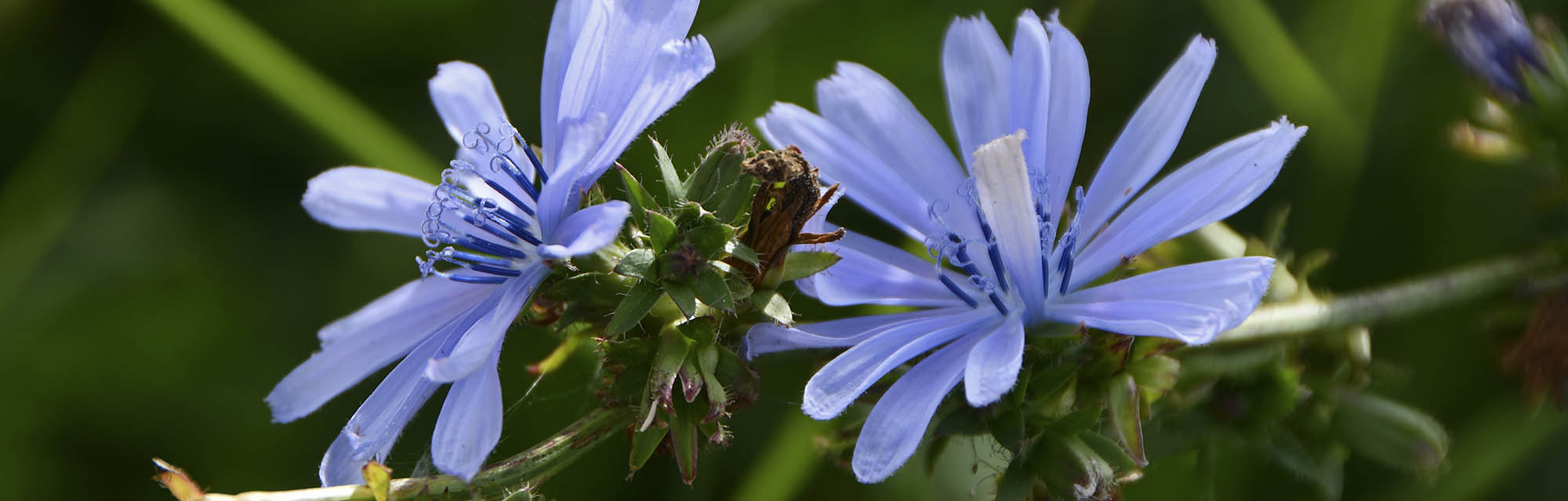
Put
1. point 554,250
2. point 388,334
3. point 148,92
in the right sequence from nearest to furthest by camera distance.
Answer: point 554,250
point 388,334
point 148,92

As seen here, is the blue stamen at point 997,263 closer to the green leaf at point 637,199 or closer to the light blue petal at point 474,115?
the green leaf at point 637,199

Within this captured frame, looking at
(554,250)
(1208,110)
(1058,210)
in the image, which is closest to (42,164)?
(554,250)

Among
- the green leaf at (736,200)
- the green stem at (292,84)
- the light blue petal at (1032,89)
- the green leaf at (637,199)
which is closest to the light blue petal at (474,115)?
the green leaf at (637,199)

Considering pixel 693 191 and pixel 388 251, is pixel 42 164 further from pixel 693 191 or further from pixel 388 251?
pixel 693 191

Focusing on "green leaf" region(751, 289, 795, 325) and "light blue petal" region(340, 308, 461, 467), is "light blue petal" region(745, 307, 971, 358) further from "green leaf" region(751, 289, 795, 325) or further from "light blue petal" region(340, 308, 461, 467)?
"light blue petal" region(340, 308, 461, 467)

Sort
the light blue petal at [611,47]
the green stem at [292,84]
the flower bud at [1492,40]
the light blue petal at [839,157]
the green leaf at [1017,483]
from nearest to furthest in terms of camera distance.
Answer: the light blue petal at [611,47]
the green leaf at [1017,483]
the light blue petal at [839,157]
the flower bud at [1492,40]
the green stem at [292,84]

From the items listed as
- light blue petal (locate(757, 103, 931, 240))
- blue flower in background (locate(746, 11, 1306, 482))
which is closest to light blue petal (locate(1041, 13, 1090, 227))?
blue flower in background (locate(746, 11, 1306, 482))
